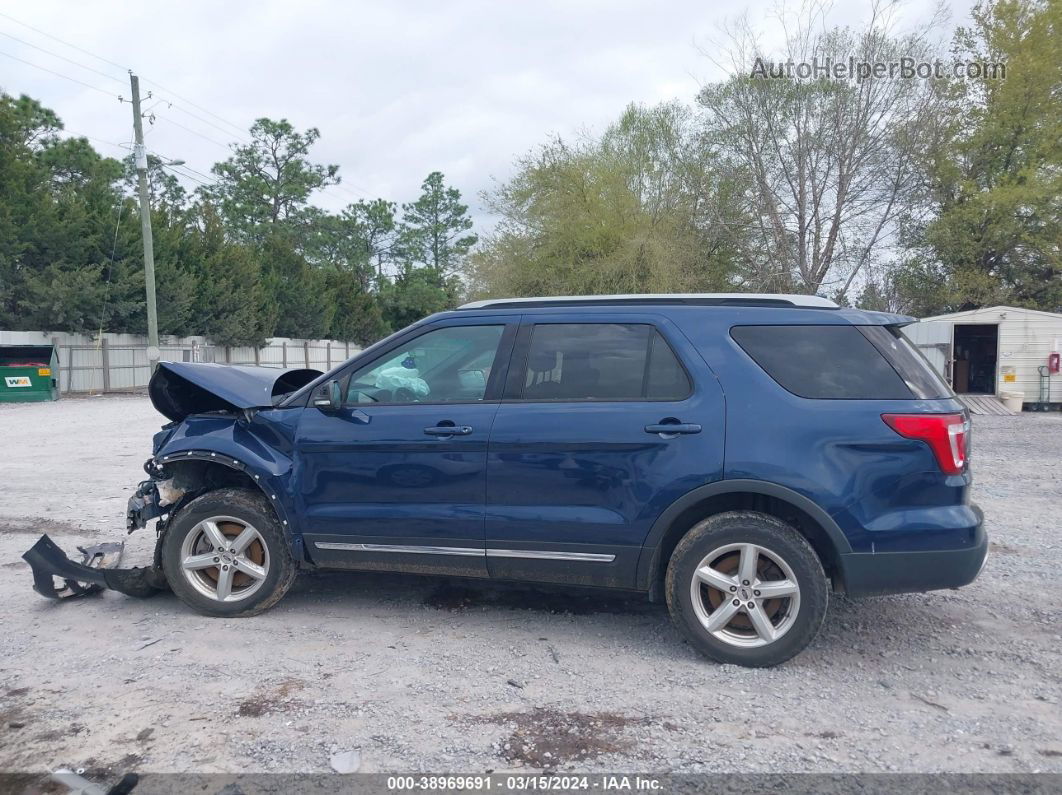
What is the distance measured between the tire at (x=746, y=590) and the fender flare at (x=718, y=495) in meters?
0.11

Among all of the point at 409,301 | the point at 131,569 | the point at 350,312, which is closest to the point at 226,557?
the point at 131,569

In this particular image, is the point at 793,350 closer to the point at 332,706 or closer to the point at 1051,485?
the point at 332,706

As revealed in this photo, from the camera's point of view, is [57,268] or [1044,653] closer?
[1044,653]

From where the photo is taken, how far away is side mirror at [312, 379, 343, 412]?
15.4 feet

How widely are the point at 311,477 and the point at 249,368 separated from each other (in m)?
1.21

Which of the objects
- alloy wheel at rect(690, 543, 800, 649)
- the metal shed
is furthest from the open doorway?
alloy wheel at rect(690, 543, 800, 649)

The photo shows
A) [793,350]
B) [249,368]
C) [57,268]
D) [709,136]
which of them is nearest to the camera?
[793,350]

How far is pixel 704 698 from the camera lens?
152 inches

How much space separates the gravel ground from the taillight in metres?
1.09

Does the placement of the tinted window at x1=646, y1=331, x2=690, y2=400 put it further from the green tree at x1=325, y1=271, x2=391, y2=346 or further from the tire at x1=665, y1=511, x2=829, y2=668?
the green tree at x1=325, y1=271, x2=391, y2=346

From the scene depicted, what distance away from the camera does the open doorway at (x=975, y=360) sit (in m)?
20.6

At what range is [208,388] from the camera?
4.89 metres

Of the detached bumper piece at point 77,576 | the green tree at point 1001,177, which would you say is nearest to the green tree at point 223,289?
the green tree at point 1001,177

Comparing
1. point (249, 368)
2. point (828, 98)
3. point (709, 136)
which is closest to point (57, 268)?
point (709, 136)
